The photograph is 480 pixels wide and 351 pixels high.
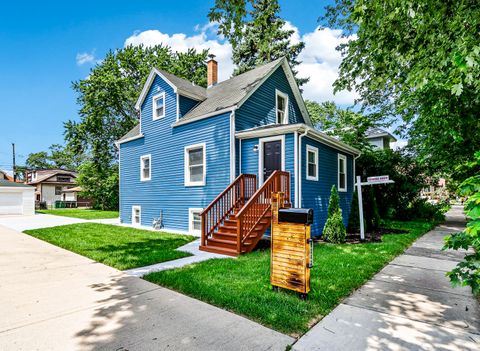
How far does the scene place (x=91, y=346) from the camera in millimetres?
2520

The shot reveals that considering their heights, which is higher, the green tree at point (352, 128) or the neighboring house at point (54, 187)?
the green tree at point (352, 128)

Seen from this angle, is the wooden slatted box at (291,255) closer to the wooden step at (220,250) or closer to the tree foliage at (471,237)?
the tree foliage at (471,237)

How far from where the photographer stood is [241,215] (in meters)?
6.52

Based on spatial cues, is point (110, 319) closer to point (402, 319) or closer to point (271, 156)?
point (402, 319)

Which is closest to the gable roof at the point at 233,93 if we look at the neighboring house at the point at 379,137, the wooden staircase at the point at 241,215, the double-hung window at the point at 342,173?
the wooden staircase at the point at 241,215

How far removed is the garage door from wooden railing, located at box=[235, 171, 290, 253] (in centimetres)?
→ 2470

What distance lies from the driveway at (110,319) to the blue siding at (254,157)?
5294mm

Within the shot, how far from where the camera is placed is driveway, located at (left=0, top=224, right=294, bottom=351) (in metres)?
2.58

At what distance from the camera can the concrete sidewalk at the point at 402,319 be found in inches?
102

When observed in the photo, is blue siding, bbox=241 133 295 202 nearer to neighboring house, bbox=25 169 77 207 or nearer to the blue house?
the blue house

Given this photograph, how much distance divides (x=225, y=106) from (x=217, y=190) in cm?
309

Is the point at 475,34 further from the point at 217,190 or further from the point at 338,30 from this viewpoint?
the point at 217,190

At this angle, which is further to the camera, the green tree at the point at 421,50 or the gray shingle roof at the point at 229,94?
the gray shingle roof at the point at 229,94

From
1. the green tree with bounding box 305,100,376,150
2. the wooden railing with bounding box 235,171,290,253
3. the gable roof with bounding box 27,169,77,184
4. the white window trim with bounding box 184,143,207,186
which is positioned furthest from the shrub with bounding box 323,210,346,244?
the gable roof with bounding box 27,169,77,184
